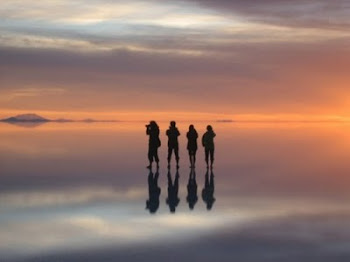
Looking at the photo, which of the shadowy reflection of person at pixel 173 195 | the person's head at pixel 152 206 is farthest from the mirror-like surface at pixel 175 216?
the shadowy reflection of person at pixel 173 195

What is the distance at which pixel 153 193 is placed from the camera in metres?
20.6

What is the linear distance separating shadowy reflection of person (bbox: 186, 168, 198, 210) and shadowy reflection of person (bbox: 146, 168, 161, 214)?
0.83 meters

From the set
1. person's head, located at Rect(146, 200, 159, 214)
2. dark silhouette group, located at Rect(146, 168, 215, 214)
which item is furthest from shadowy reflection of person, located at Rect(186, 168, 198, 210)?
person's head, located at Rect(146, 200, 159, 214)

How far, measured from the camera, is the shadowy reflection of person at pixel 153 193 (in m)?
17.4

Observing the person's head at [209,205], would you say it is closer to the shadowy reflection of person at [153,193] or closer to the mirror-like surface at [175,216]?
the mirror-like surface at [175,216]

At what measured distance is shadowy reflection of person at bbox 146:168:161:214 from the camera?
17.4m

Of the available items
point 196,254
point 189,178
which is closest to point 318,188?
point 189,178

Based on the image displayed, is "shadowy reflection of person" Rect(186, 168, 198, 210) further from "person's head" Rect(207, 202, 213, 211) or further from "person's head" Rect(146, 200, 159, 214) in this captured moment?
"person's head" Rect(146, 200, 159, 214)

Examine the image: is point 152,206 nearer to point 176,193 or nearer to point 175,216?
point 175,216

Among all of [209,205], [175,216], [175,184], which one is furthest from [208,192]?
[175,216]

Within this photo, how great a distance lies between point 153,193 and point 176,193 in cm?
64

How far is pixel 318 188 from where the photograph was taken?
71.9 feet

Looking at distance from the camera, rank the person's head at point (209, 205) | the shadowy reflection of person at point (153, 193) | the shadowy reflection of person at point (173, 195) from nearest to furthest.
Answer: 1. the person's head at point (209, 205)
2. the shadowy reflection of person at point (153, 193)
3. the shadowy reflection of person at point (173, 195)

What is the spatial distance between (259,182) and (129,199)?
6.34 m
